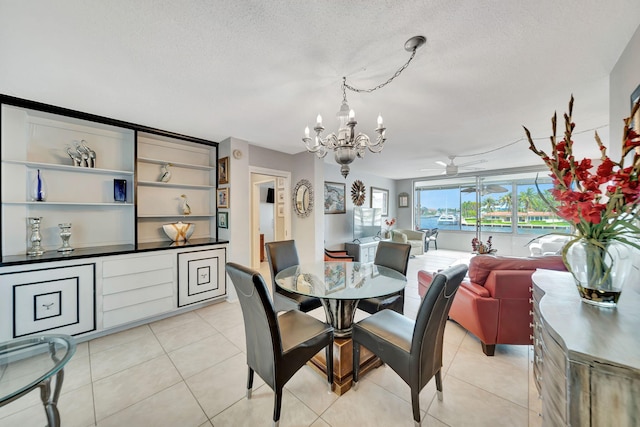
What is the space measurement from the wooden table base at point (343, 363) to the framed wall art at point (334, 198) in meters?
3.66

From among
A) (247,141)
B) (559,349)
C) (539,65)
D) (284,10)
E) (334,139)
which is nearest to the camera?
(559,349)

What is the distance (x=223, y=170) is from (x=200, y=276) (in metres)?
1.54

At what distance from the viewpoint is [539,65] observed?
172 cm

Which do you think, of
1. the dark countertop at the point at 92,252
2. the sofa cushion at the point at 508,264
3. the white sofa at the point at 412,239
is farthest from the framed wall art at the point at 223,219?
the white sofa at the point at 412,239

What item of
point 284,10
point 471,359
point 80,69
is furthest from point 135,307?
point 471,359

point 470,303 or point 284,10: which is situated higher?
point 284,10

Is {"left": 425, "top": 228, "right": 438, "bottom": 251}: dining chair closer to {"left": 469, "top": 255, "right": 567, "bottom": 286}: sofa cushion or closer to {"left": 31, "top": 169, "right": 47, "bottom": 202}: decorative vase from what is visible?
{"left": 469, "top": 255, "right": 567, "bottom": 286}: sofa cushion

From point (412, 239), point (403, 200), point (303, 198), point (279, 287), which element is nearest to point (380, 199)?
point (403, 200)

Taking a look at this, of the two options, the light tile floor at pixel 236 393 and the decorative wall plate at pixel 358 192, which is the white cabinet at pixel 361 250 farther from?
the light tile floor at pixel 236 393

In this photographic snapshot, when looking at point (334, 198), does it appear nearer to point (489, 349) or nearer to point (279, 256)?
point (279, 256)

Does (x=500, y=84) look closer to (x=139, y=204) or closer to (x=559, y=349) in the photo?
(x=559, y=349)

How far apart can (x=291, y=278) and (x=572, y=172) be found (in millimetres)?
1943

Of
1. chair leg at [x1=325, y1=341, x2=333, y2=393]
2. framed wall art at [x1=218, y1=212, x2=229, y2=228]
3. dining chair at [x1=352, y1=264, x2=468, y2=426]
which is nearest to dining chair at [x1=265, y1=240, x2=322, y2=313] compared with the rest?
chair leg at [x1=325, y1=341, x2=333, y2=393]

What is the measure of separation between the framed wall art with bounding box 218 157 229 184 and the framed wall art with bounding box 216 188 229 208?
0.13 m
